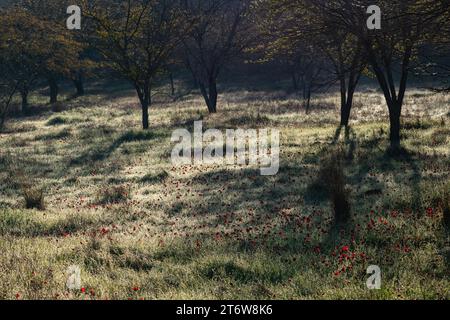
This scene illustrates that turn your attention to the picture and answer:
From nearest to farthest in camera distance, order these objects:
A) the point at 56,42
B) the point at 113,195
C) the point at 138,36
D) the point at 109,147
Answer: the point at 113,195 → the point at 109,147 → the point at 138,36 → the point at 56,42

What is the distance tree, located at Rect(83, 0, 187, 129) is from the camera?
25.1 meters

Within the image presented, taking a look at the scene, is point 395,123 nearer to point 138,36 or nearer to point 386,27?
point 386,27

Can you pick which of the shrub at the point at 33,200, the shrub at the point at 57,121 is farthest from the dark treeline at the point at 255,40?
the shrub at the point at 33,200

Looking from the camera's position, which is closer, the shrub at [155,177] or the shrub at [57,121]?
the shrub at [155,177]

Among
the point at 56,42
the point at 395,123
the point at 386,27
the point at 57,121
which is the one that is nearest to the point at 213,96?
the point at 57,121

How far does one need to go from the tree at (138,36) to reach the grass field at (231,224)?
7.81m

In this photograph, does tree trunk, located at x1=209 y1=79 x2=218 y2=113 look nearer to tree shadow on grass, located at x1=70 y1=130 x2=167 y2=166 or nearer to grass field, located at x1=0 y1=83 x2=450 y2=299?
tree shadow on grass, located at x1=70 y1=130 x2=167 y2=166

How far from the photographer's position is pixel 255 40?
32.2 metres

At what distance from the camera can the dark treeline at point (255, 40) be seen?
12.0 metres

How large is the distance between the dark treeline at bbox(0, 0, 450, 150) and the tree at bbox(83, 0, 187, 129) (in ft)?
0.19

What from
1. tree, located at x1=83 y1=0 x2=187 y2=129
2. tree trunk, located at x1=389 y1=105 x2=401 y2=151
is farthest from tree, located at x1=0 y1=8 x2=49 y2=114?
tree trunk, located at x1=389 y1=105 x2=401 y2=151

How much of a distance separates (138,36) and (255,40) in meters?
9.15

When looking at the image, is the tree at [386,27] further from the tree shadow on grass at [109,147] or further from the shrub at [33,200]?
the tree shadow on grass at [109,147]
